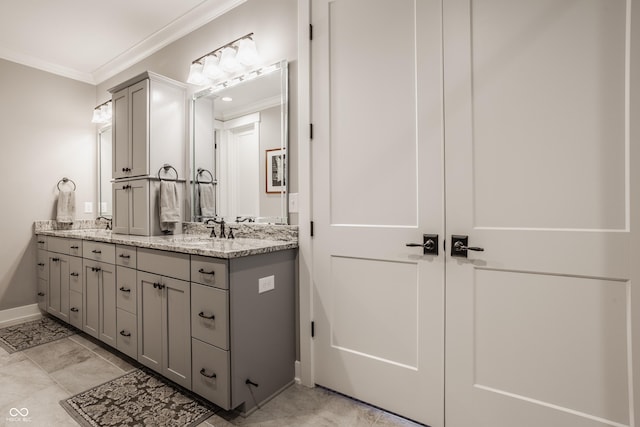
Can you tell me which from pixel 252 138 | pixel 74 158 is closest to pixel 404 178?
pixel 252 138

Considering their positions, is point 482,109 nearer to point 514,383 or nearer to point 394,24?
point 394,24

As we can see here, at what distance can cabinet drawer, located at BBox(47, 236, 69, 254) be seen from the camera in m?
2.91

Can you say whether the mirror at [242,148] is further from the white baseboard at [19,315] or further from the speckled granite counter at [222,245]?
the white baseboard at [19,315]

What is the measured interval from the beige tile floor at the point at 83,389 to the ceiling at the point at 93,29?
105 inches

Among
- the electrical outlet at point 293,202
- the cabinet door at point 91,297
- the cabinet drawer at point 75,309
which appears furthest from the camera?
the cabinet drawer at point 75,309

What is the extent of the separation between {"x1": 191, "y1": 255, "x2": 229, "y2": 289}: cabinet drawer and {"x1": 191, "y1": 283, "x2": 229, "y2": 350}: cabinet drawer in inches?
1.2

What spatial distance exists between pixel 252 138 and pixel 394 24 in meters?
1.17

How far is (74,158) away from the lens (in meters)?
3.69

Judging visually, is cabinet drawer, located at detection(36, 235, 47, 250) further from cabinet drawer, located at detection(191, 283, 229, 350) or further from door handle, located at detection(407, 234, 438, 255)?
door handle, located at detection(407, 234, 438, 255)

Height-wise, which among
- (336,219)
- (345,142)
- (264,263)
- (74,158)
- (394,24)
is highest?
(394,24)

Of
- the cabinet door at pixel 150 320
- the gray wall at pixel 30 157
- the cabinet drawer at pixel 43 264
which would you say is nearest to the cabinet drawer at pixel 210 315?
the cabinet door at pixel 150 320

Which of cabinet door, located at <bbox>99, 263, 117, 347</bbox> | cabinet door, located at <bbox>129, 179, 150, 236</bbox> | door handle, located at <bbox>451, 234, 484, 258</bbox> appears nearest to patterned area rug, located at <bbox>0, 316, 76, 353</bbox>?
cabinet door, located at <bbox>99, 263, 117, 347</bbox>

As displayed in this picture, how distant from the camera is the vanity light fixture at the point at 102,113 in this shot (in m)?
3.62

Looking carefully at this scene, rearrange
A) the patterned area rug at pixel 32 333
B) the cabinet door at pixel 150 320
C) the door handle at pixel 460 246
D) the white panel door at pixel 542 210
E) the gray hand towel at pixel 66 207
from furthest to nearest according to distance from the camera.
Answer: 1. the gray hand towel at pixel 66 207
2. the patterned area rug at pixel 32 333
3. the cabinet door at pixel 150 320
4. the door handle at pixel 460 246
5. the white panel door at pixel 542 210
